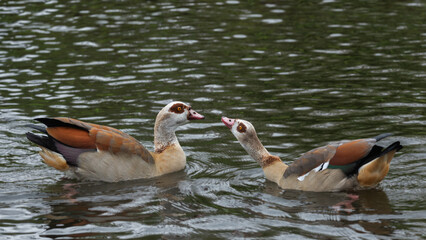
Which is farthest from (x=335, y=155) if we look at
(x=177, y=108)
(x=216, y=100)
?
(x=216, y=100)

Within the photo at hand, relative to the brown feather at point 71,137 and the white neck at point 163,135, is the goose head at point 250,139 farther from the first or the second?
the brown feather at point 71,137

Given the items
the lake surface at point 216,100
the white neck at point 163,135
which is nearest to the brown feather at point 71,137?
the lake surface at point 216,100

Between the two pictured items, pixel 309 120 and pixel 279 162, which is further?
pixel 309 120

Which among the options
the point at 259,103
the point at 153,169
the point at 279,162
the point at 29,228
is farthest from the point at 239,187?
the point at 259,103

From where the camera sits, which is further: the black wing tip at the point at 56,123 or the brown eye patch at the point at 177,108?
the brown eye patch at the point at 177,108

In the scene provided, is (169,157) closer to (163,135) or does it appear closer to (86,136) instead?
(163,135)

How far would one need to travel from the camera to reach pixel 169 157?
12.1 m

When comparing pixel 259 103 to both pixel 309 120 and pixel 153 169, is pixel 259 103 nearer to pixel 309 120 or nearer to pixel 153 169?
pixel 309 120

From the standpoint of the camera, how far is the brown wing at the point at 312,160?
10.6 m

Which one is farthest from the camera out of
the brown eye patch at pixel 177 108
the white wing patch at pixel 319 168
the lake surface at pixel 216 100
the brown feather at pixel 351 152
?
the brown eye patch at pixel 177 108

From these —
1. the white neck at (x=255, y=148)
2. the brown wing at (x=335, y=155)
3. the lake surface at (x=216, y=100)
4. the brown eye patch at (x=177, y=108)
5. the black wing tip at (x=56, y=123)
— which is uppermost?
the black wing tip at (x=56, y=123)

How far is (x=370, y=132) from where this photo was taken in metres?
13.0

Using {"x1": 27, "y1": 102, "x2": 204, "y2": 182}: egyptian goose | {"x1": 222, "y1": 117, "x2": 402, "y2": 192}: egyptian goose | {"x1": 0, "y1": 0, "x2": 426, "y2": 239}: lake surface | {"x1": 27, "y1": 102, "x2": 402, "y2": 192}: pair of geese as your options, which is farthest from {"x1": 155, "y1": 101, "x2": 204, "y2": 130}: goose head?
{"x1": 222, "y1": 117, "x2": 402, "y2": 192}: egyptian goose

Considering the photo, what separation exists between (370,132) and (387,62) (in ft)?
16.7
